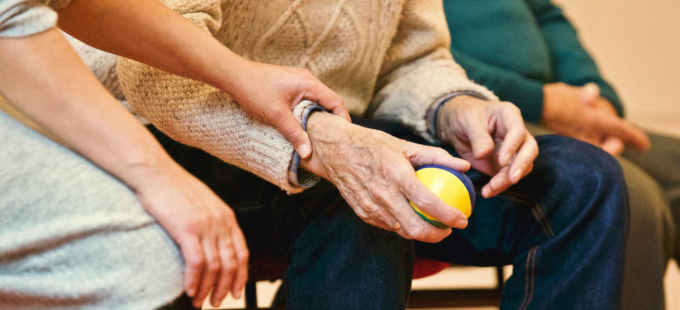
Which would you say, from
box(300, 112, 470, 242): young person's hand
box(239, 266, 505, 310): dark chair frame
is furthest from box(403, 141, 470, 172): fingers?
box(239, 266, 505, 310): dark chair frame

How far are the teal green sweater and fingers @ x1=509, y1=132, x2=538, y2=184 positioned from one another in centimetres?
66

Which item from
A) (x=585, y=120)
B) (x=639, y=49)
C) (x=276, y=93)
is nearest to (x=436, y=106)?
(x=276, y=93)

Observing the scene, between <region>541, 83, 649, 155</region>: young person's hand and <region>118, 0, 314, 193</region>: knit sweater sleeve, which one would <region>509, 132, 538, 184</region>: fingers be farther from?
<region>541, 83, 649, 155</region>: young person's hand

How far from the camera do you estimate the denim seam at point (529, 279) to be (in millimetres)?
724

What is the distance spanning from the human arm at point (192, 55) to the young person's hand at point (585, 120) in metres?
0.98

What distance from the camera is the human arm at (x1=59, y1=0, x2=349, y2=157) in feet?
1.85

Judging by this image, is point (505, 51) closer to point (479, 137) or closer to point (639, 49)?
point (479, 137)

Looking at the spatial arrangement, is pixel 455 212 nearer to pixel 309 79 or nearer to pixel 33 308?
pixel 309 79

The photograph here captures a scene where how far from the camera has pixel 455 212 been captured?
55 centimetres

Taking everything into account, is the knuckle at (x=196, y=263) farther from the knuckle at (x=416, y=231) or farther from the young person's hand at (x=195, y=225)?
the knuckle at (x=416, y=231)

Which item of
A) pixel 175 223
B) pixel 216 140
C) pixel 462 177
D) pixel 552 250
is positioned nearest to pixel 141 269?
pixel 175 223

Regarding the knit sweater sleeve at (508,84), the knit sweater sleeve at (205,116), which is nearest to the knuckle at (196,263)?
the knit sweater sleeve at (205,116)

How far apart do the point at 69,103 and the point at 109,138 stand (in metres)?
0.05

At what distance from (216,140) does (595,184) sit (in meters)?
0.54
